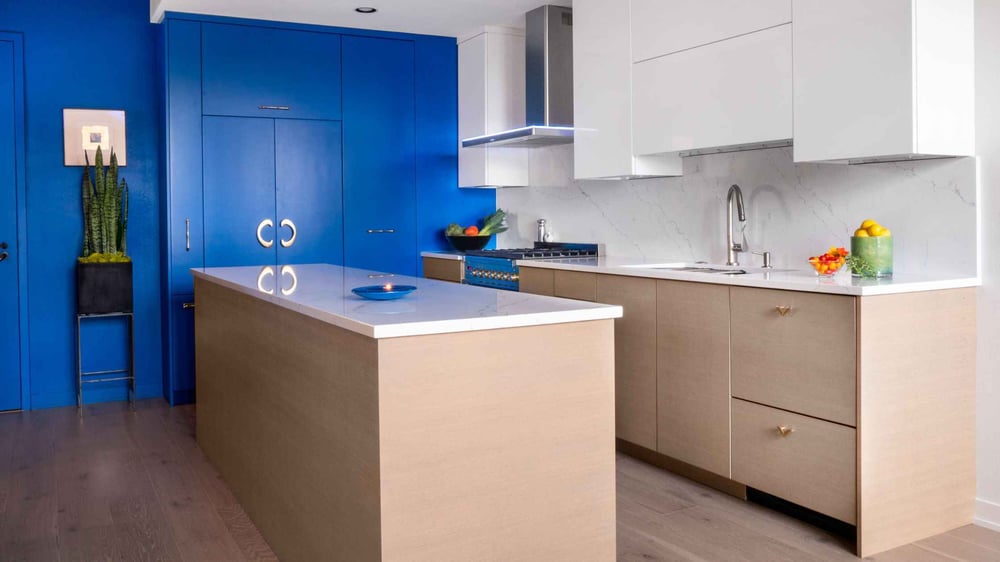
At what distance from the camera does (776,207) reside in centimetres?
395

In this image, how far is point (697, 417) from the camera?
3.66 m

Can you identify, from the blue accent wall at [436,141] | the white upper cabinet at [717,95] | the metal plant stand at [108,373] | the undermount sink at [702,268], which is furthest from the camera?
the blue accent wall at [436,141]

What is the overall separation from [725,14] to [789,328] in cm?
141

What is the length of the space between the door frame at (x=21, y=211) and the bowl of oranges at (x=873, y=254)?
15.6ft

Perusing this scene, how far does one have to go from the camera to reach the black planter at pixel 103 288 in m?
5.23

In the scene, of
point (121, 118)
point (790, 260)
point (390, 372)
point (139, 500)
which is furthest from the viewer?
point (121, 118)

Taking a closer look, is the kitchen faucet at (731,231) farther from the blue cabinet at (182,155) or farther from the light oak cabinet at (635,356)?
the blue cabinet at (182,155)

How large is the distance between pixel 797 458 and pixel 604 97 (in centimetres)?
216

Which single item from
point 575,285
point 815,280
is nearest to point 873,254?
point 815,280

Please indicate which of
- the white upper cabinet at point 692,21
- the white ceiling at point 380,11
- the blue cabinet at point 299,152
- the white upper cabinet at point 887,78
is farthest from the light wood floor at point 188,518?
the white ceiling at point 380,11

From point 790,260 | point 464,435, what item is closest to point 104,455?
point 464,435

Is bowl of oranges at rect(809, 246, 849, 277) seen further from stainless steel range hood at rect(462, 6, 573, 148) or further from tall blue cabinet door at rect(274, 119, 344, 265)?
tall blue cabinet door at rect(274, 119, 344, 265)

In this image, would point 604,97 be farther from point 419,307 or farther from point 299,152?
point 419,307

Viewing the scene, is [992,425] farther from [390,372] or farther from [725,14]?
[390,372]
